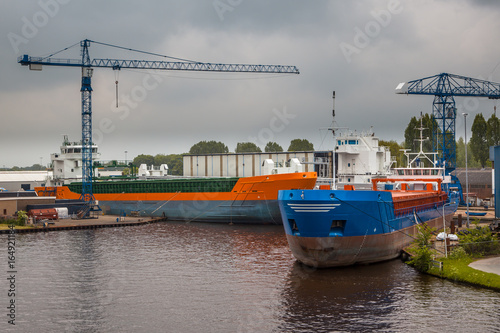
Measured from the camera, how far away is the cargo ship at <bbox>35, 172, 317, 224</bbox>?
5372 cm

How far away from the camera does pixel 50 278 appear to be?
29531 mm

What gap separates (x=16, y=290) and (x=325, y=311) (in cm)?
1553

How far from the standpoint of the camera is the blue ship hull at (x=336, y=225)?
2903 centimetres

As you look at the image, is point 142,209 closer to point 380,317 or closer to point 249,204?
point 249,204

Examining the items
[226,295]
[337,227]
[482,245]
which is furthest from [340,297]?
[482,245]

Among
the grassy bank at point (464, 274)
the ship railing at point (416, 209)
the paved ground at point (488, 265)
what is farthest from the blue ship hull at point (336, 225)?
the paved ground at point (488, 265)

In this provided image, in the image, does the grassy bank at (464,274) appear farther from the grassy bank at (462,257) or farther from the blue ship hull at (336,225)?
the blue ship hull at (336,225)

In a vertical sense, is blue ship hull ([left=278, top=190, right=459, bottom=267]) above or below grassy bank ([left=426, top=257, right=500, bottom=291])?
above

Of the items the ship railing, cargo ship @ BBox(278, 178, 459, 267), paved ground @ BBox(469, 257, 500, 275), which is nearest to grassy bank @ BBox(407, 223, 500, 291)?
paved ground @ BBox(469, 257, 500, 275)

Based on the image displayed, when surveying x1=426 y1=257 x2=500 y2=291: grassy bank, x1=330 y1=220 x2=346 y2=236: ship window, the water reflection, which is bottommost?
the water reflection

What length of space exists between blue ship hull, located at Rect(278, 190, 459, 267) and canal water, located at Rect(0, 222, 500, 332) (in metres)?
0.87

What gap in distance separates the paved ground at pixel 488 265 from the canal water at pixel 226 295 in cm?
206

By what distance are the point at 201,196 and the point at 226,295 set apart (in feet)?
117

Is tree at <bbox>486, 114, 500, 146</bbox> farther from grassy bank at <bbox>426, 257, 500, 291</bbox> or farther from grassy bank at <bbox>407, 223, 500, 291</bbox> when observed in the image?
grassy bank at <bbox>426, 257, 500, 291</bbox>
